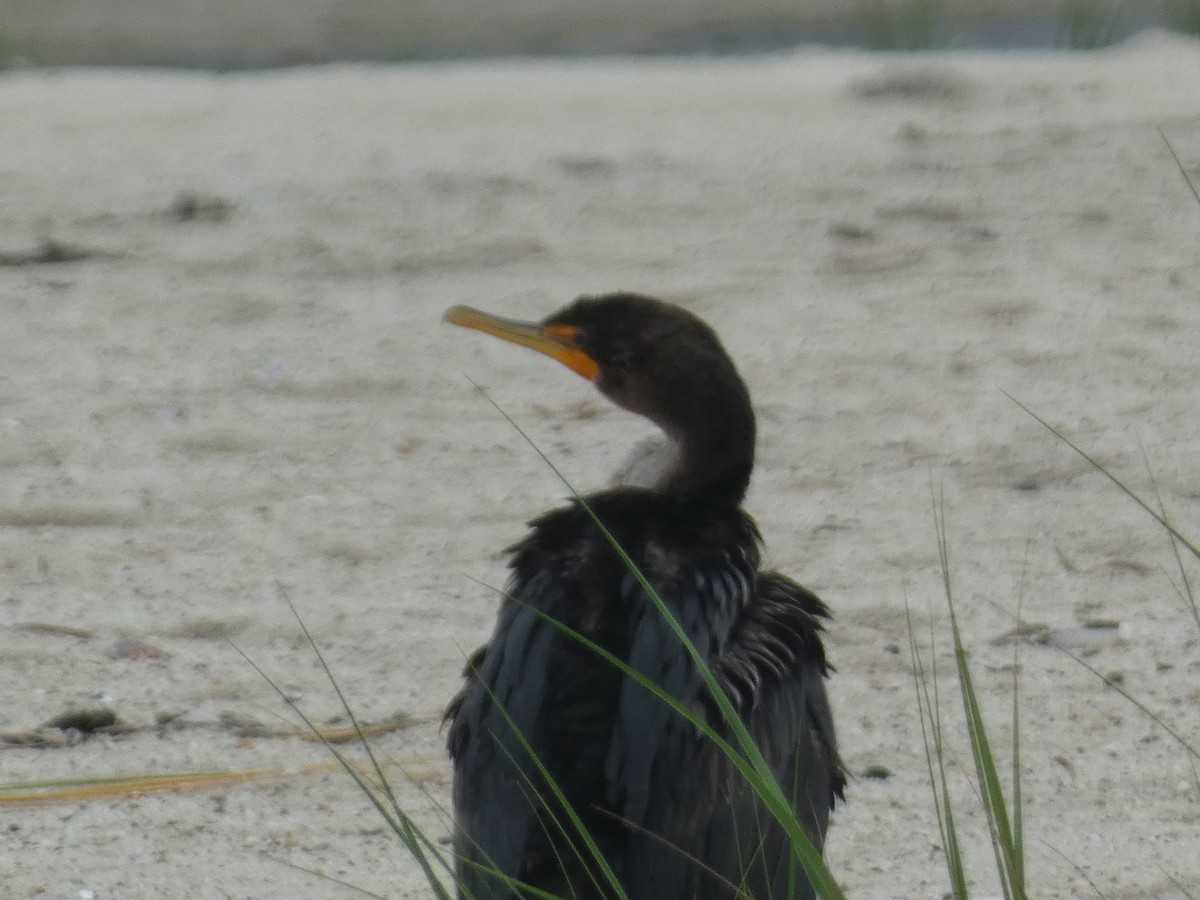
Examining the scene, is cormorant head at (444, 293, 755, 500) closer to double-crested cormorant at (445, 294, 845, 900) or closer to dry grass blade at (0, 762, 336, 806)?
double-crested cormorant at (445, 294, 845, 900)

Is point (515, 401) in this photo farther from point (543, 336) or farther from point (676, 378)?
point (676, 378)

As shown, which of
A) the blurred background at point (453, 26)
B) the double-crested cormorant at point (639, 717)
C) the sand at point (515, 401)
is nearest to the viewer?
the double-crested cormorant at point (639, 717)

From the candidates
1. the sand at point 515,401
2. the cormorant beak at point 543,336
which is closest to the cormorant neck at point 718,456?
the cormorant beak at point 543,336

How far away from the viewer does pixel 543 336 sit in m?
3.61

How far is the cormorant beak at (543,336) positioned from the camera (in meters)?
3.56

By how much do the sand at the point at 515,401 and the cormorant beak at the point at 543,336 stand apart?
0.65 meters

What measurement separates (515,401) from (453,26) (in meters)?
5.79

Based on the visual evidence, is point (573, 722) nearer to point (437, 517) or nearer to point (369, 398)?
point (437, 517)

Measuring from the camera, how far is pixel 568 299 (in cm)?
567

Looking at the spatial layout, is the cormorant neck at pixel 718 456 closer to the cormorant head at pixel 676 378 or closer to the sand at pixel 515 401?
the cormorant head at pixel 676 378

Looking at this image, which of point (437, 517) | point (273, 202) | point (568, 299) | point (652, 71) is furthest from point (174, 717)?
point (652, 71)

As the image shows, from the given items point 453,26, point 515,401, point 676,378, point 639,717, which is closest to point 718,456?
point 676,378

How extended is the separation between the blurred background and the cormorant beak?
642 centimetres

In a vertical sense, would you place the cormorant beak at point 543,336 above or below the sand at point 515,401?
above
